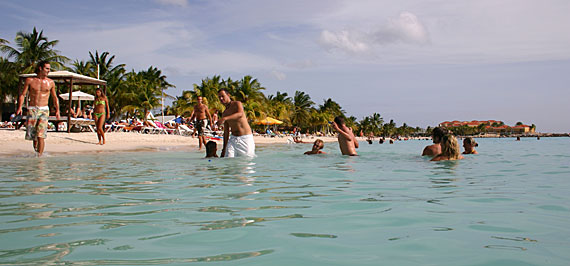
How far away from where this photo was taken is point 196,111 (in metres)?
13.8

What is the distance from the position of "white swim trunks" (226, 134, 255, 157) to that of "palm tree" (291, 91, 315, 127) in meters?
54.8

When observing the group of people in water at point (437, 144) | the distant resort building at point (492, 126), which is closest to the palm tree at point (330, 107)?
the group of people in water at point (437, 144)

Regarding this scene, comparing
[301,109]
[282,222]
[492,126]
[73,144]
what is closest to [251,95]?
[301,109]

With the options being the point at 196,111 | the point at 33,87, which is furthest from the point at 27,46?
the point at 33,87

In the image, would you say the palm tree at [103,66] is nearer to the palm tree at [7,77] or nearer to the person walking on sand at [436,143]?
the palm tree at [7,77]

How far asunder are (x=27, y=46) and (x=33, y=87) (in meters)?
31.8

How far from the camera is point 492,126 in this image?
6555 inches

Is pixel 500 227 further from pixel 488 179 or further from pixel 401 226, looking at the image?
pixel 488 179

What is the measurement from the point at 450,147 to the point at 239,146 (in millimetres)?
4065

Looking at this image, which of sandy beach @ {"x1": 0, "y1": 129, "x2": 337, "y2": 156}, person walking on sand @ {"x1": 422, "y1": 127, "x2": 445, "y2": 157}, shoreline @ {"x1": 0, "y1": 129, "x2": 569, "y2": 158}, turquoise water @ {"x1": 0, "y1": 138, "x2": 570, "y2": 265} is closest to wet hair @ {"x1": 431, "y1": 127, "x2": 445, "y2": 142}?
person walking on sand @ {"x1": 422, "y1": 127, "x2": 445, "y2": 157}

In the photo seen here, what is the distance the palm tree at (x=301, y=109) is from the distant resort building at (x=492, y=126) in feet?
345

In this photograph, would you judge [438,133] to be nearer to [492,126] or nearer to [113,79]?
[113,79]

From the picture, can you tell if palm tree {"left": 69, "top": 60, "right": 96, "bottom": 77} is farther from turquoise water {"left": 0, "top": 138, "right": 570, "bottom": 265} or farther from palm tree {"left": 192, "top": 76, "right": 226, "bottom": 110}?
turquoise water {"left": 0, "top": 138, "right": 570, "bottom": 265}

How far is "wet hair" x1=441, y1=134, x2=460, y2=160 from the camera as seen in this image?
7.82 m
